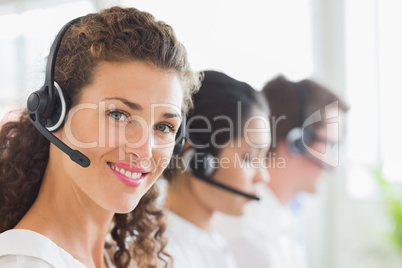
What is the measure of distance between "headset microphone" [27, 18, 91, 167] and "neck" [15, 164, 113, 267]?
12 centimetres

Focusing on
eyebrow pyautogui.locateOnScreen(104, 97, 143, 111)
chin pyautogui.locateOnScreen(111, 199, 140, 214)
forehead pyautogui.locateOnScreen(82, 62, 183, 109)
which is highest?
forehead pyautogui.locateOnScreen(82, 62, 183, 109)

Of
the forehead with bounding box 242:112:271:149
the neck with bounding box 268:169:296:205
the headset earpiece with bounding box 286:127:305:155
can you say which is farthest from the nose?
the neck with bounding box 268:169:296:205

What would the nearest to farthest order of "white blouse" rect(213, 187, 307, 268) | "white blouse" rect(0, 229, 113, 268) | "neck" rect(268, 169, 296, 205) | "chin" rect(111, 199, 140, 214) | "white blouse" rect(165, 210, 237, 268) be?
1. "white blouse" rect(0, 229, 113, 268)
2. "chin" rect(111, 199, 140, 214)
3. "white blouse" rect(165, 210, 237, 268)
4. "white blouse" rect(213, 187, 307, 268)
5. "neck" rect(268, 169, 296, 205)

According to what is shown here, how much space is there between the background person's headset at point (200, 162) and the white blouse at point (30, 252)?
0.65 metres

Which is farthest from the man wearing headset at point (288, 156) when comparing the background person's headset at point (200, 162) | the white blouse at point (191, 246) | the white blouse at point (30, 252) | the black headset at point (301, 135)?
the white blouse at point (30, 252)

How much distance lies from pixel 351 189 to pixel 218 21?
5.79ft

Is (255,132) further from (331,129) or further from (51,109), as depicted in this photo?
(51,109)

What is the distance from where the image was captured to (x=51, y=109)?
100cm

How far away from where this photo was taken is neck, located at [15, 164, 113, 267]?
1033 millimetres

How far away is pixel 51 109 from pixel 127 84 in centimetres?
16

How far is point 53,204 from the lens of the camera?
107 centimetres

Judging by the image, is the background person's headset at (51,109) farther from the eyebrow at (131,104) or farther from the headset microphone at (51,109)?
the eyebrow at (131,104)

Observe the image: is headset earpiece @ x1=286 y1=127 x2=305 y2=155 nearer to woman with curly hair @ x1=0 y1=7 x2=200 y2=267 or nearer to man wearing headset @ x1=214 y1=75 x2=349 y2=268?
man wearing headset @ x1=214 y1=75 x2=349 y2=268

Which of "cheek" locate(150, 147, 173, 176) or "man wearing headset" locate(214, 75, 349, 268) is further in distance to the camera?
"man wearing headset" locate(214, 75, 349, 268)
